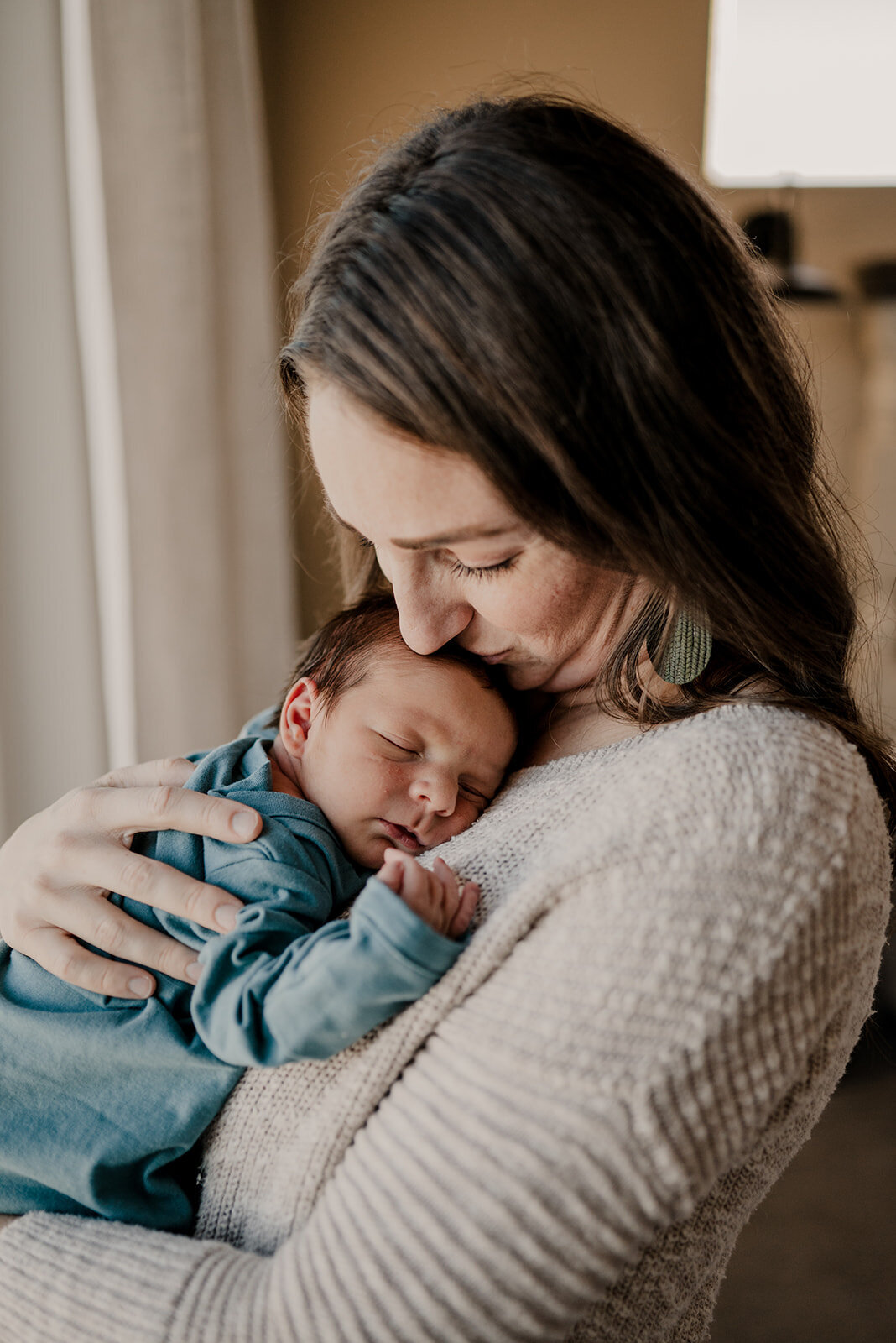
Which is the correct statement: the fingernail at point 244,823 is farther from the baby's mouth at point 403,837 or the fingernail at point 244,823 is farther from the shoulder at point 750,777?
the shoulder at point 750,777

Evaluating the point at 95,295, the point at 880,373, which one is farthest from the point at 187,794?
the point at 880,373

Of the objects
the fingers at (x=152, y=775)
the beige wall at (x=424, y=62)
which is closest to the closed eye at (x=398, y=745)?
the fingers at (x=152, y=775)

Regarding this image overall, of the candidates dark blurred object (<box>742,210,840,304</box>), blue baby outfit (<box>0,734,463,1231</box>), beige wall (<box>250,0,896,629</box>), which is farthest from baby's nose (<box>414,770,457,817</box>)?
dark blurred object (<box>742,210,840,304</box>)

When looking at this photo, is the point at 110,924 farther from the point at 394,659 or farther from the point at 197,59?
the point at 197,59

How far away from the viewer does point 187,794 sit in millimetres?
953

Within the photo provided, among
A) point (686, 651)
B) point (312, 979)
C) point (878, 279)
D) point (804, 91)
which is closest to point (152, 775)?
point (312, 979)

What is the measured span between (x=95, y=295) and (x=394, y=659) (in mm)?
1132

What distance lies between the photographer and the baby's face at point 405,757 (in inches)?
40.4

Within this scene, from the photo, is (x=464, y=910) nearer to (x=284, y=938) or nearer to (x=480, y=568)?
(x=284, y=938)

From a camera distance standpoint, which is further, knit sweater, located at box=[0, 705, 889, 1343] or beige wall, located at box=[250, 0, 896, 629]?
beige wall, located at box=[250, 0, 896, 629]

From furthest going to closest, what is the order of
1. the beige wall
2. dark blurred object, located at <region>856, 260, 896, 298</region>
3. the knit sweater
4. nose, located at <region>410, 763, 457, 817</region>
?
dark blurred object, located at <region>856, 260, 896, 298</region>, the beige wall, nose, located at <region>410, 763, 457, 817</region>, the knit sweater

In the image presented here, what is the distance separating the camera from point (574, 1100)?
2.12 feet

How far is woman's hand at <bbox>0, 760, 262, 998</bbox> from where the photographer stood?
0.91m

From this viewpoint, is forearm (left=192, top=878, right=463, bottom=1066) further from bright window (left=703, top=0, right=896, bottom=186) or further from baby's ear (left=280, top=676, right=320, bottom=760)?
bright window (left=703, top=0, right=896, bottom=186)
